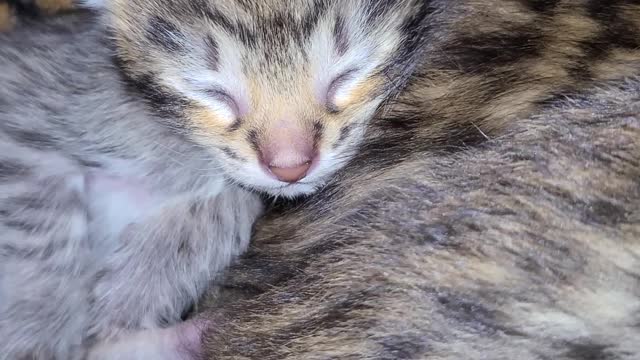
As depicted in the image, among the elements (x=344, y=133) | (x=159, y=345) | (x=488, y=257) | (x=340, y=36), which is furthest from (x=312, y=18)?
(x=159, y=345)

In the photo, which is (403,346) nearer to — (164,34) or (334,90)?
(334,90)

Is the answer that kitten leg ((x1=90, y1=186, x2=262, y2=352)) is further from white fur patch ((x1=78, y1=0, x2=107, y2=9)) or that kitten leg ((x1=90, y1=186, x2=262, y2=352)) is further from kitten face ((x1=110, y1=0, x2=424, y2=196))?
white fur patch ((x1=78, y1=0, x2=107, y2=9))

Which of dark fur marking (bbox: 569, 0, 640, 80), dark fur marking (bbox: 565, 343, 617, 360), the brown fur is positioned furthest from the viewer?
the brown fur

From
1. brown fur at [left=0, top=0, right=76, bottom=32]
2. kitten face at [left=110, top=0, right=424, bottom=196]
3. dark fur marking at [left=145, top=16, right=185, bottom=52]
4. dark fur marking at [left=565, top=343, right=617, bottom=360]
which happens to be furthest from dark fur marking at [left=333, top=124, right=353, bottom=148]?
brown fur at [left=0, top=0, right=76, bottom=32]

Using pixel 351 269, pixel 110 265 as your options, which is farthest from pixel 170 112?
pixel 351 269

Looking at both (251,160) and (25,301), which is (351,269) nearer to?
(251,160)

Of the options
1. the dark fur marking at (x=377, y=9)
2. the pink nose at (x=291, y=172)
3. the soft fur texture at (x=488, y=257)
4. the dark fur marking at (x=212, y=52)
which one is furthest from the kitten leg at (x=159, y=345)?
the dark fur marking at (x=377, y=9)
